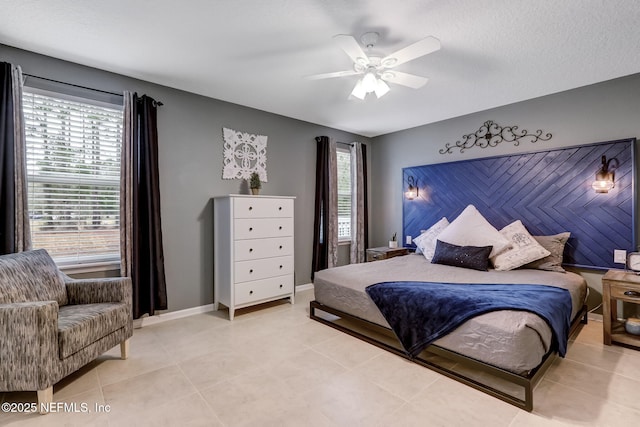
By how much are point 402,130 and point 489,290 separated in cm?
333

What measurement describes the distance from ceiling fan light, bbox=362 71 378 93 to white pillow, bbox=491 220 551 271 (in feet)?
7.78

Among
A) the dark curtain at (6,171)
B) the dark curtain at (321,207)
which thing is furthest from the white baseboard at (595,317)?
the dark curtain at (6,171)

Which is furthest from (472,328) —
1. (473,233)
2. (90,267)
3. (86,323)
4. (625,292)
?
(90,267)

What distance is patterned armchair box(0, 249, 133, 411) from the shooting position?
178 cm

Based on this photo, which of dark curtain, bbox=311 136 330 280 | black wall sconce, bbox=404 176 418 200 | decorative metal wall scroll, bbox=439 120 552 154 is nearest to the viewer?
decorative metal wall scroll, bbox=439 120 552 154

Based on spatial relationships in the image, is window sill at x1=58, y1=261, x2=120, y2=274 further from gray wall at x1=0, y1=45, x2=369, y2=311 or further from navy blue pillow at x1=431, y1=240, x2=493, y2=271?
Answer: navy blue pillow at x1=431, y1=240, x2=493, y2=271

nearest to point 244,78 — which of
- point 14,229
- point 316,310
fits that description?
point 14,229

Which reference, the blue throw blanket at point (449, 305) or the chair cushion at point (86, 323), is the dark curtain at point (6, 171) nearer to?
the chair cushion at point (86, 323)

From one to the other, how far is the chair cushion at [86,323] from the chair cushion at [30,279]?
17 cm

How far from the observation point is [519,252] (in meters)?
3.39

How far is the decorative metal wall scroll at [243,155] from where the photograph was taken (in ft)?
12.7

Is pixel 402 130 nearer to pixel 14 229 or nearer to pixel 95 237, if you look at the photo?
pixel 95 237

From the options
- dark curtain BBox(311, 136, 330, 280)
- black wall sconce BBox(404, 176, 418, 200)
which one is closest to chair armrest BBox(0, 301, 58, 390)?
dark curtain BBox(311, 136, 330, 280)

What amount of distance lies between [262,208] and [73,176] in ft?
6.03
